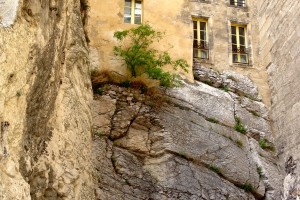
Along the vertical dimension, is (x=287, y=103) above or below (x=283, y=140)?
above

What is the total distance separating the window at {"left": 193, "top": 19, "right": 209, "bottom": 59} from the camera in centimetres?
1409

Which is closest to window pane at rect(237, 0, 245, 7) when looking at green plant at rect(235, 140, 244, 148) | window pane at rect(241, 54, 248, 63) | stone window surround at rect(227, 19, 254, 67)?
stone window surround at rect(227, 19, 254, 67)

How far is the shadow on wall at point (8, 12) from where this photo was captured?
4.81 m

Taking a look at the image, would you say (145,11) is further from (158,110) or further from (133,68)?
(158,110)

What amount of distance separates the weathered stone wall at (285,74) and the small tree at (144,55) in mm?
2790

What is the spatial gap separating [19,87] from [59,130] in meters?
1.64

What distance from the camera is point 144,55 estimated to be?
11734 millimetres

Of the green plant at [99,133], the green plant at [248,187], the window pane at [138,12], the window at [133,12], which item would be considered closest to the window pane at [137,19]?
the window at [133,12]

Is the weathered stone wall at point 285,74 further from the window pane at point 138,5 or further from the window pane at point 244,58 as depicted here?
the window pane at point 138,5

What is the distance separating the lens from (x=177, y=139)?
1091 cm

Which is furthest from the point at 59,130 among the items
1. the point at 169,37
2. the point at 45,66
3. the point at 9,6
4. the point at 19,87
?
the point at 169,37

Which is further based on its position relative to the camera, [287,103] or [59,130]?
[287,103]

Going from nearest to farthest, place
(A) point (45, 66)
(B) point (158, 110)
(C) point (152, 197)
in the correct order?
(A) point (45, 66), (C) point (152, 197), (B) point (158, 110)

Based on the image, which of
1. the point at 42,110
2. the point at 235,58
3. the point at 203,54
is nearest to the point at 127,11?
the point at 203,54
